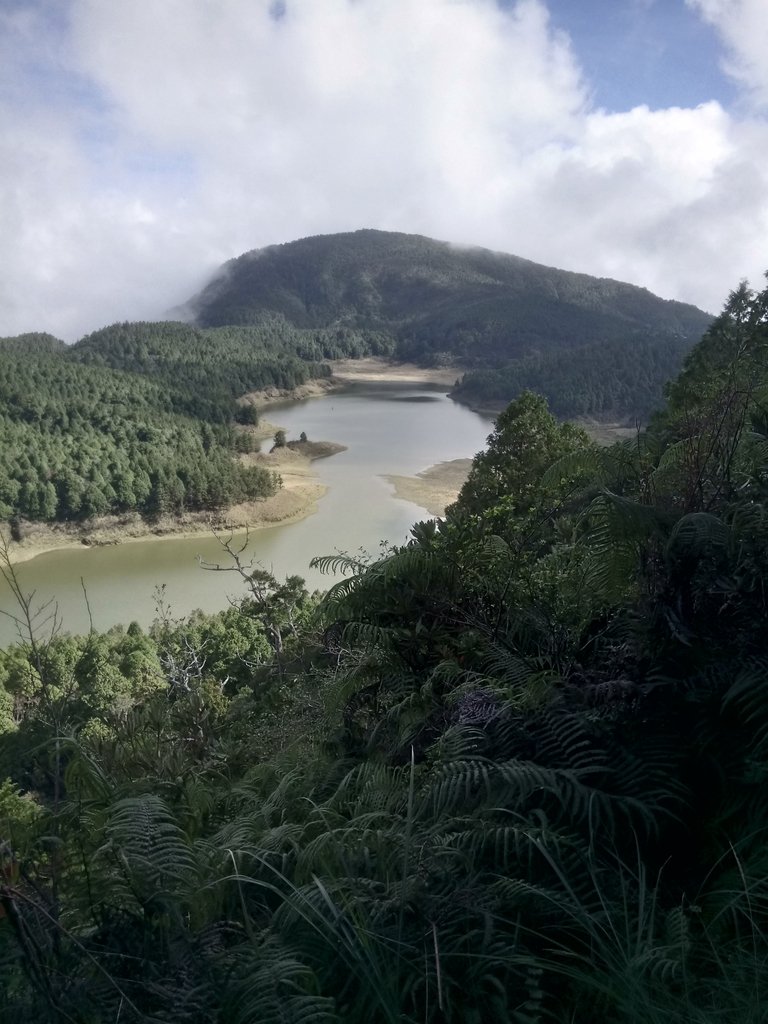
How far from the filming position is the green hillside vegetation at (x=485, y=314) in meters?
57.4

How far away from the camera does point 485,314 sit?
397 feet

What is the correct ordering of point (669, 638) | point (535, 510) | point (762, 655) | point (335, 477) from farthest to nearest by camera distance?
point (335, 477)
point (535, 510)
point (669, 638)
point (762, 655)

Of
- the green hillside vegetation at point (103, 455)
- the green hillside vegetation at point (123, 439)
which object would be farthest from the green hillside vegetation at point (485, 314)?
the green hillside vegetation at point (103, 455)

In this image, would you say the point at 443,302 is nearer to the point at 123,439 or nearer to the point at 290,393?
the point at 290,393

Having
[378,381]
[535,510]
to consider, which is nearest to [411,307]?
[378,381]

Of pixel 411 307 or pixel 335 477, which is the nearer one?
pixel 335 477

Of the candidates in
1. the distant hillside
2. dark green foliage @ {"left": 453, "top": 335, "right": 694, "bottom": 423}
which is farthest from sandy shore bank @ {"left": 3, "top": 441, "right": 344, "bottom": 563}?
the distant hillside

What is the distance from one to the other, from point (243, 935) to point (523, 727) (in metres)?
0.86

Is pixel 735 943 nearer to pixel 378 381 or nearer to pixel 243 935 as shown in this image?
pixel 243 935

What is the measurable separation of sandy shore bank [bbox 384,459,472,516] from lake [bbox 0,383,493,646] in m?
0.53

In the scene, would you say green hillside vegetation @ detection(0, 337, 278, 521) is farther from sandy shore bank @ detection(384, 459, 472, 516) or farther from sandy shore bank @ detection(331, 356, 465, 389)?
sandy shore bank @ detection(331, 356, 465, 389)

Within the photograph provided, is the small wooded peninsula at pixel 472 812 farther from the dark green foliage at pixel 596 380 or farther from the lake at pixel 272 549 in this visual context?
the dark green foliage at pixel 596 380

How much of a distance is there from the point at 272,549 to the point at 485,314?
333ft

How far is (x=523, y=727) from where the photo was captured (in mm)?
2029
